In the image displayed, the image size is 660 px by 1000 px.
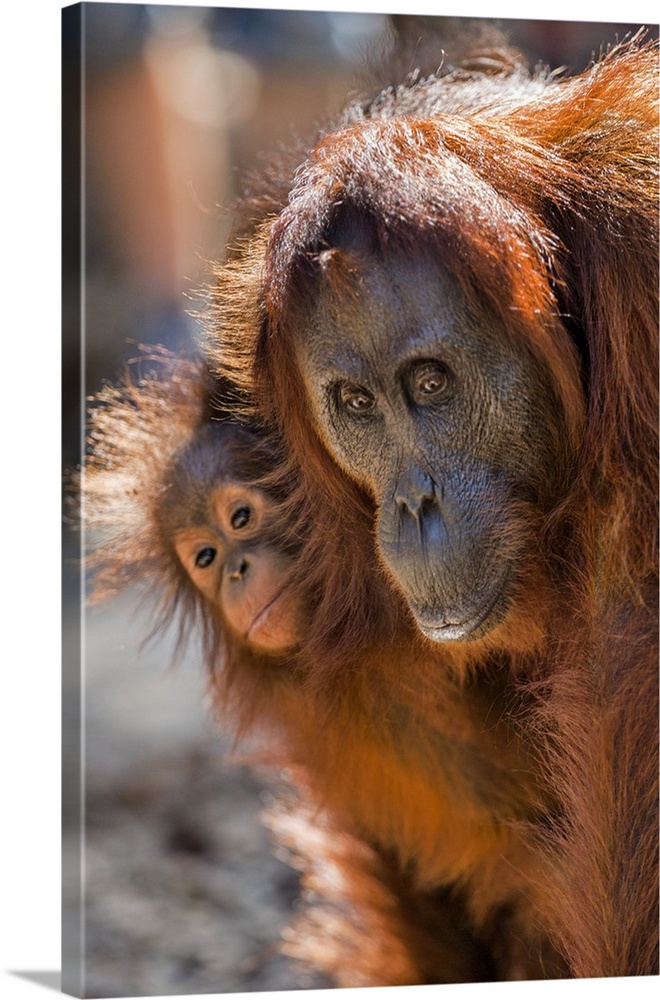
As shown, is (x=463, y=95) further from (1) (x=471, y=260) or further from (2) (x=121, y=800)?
(2) (x=121, y=800)

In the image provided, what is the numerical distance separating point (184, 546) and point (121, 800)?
1427 mm

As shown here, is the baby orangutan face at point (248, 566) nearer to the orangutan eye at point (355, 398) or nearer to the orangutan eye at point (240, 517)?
the orangutan eye at point (240, 517)

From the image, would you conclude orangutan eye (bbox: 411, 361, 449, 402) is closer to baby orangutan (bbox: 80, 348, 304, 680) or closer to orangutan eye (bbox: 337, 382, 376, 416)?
orangutan eye (bbox: 337, 382, 376, 416)

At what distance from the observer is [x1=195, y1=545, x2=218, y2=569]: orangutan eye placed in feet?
8.69

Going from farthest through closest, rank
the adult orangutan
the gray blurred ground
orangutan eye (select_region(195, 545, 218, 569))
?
1. the gray blurred ground
2. orangutan eye (select_region(195, 545, 218, 569))
3. the adult orangutan

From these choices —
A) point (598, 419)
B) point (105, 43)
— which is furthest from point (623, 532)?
point (105, 43)

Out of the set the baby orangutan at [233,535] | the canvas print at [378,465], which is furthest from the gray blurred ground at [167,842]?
the baby orangutan at [233,535]

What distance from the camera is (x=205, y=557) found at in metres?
2.66

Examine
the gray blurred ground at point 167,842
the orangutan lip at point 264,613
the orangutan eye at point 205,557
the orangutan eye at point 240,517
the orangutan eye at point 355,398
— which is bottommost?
the gray blurred ground at point 167,842

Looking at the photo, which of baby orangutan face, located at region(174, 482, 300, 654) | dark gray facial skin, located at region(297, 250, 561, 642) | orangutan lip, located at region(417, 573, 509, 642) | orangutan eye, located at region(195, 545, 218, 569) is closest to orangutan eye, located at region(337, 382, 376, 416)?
dark gray facial skin, located at region(297, 250, 561, 642)

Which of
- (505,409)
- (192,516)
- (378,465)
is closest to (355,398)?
(378,465)

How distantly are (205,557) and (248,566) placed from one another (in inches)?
4.9

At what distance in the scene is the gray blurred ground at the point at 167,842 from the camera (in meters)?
2.85

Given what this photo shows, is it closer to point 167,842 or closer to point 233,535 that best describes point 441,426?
point 233,535
